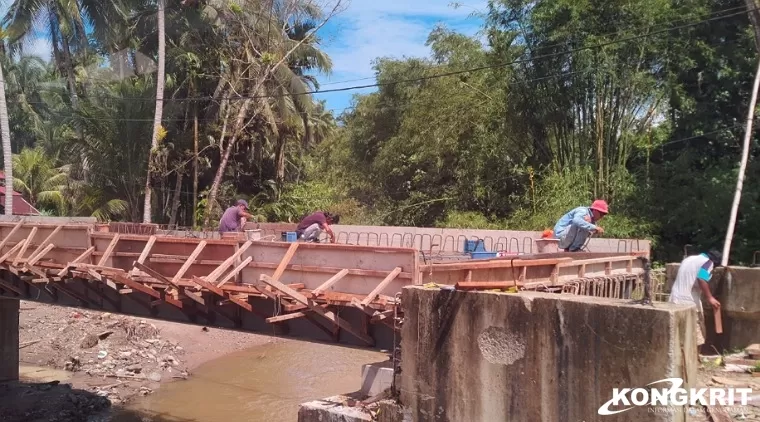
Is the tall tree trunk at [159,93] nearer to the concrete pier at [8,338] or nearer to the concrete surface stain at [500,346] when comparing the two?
the concrete pier at [8,338]

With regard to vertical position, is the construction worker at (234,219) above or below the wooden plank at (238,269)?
above

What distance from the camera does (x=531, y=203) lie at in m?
24.3

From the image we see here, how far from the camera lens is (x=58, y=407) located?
1555 centimetres

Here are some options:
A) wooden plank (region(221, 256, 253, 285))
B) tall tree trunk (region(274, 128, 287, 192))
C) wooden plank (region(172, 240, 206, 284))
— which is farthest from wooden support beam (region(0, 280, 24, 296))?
tall tree trunk (region(274, 128, 287, 192))

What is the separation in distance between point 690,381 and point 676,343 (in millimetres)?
413

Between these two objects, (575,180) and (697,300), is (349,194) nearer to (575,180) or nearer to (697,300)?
(575,180)

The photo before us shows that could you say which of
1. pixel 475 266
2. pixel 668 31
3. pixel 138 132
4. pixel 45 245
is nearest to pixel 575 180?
pixel 668 31

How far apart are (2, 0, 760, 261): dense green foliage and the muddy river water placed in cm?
748

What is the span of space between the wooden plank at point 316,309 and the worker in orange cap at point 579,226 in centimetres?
462

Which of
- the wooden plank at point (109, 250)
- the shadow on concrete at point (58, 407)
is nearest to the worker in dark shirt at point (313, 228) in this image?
the wooden plank at point (109, 250)

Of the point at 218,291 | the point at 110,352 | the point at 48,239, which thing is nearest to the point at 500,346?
the point at 218,291

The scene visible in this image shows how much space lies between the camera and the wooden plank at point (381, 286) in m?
7.74

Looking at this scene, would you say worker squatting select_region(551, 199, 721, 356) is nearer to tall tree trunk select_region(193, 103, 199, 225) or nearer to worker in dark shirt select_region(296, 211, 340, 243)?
worker in dark shirt select_region(296, 211, 340, 243)

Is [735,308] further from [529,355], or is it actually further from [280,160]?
[280,160]
